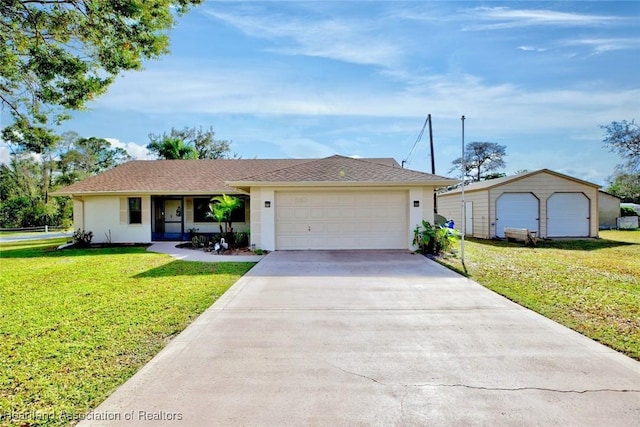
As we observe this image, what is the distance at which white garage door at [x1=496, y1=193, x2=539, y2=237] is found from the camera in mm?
17641

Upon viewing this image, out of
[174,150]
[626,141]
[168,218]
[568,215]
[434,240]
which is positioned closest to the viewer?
[434,240]

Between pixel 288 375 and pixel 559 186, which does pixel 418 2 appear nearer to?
pixel 288 375

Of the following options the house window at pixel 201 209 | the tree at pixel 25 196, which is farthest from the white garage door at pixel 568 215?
the tree at pixel 25 196

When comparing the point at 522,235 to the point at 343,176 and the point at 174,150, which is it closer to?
the point at 343,176

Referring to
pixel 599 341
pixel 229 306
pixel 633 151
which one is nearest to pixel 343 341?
pixel 229 306

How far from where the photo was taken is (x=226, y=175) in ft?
Answer: 58.6

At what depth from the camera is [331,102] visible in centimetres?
1705

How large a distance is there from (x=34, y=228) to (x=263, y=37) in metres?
29.8

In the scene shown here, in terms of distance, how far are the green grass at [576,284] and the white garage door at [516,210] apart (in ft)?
13.9

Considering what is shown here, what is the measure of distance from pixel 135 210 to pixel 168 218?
1.53 meters

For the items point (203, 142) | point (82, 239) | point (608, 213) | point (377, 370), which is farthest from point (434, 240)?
point (203, 142)

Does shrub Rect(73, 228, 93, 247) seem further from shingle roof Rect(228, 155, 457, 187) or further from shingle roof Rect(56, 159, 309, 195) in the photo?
shingle roof Rect(228, 155, 457, 187)

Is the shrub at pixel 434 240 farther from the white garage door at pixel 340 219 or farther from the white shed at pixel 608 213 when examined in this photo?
→ the white shed at pixel 608 213

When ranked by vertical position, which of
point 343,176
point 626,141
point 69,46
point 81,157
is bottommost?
point 343,176
